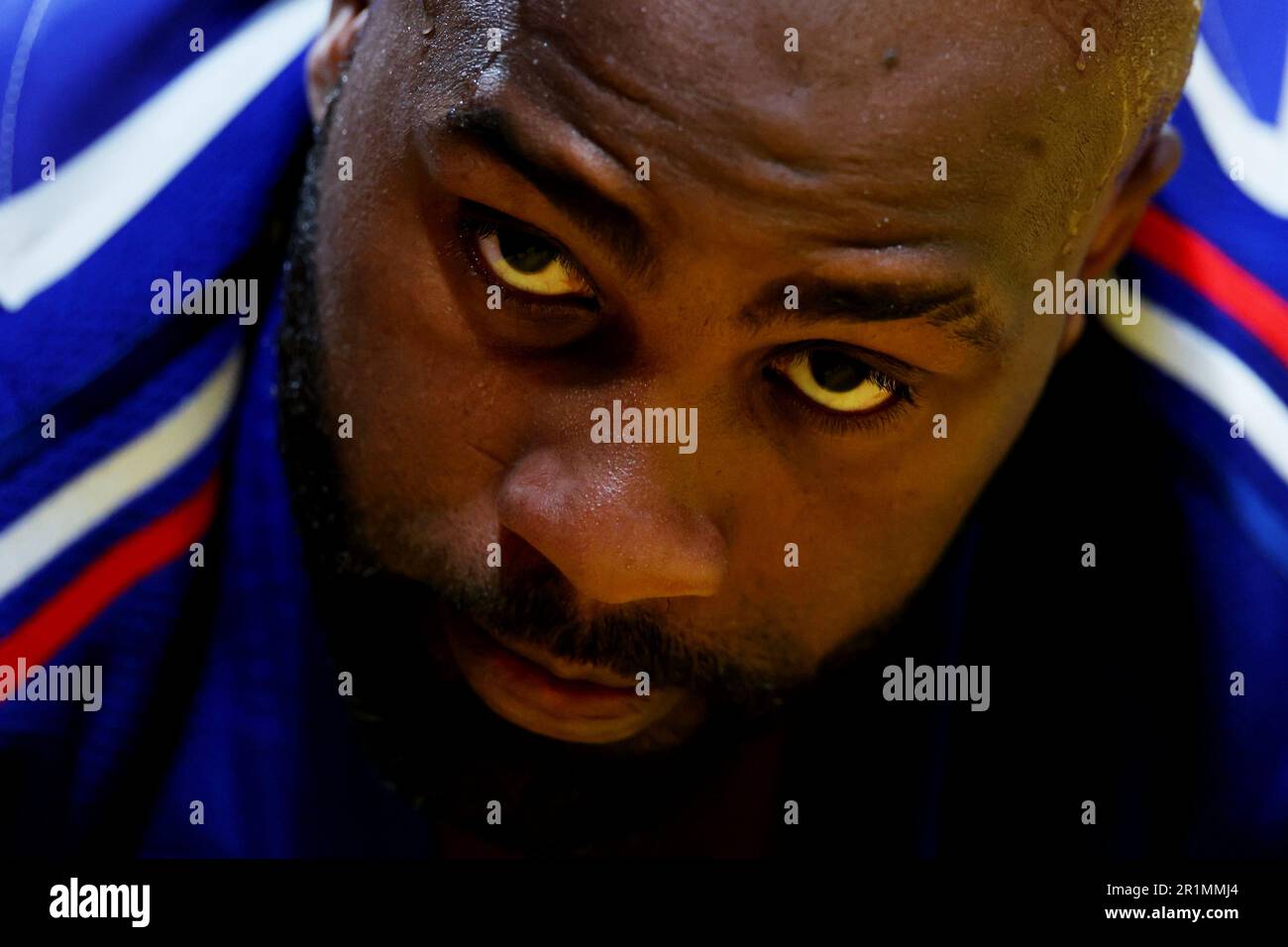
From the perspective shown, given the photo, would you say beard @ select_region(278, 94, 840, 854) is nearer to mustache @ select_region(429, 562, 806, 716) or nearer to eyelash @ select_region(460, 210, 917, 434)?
mustache @ select_region(429, 562, 806, 716)

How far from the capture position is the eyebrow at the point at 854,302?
0.77 meters

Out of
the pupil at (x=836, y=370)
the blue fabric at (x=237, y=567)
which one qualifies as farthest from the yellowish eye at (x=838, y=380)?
the blue fabric at (x=237, y=567)

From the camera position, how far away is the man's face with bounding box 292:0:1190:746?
749 millimetres

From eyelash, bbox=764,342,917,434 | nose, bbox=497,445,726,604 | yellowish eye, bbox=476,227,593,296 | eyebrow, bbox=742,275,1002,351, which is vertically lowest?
nose, bbox=497,445,726,604

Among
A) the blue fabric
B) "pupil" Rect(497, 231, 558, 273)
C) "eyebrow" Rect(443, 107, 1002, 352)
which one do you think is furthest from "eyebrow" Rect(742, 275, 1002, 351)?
the blue fabric

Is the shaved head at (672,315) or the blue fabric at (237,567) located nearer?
the shaved head at (672,315)

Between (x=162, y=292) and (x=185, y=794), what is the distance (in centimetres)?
29

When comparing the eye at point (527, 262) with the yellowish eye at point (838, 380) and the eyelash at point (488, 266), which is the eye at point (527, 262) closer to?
the eyelash at point (488, 266)

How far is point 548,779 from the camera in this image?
933mm

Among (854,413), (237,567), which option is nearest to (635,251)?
(854,413)

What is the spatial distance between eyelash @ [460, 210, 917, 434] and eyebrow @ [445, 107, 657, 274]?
3 cm

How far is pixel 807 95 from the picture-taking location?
0.74 meters

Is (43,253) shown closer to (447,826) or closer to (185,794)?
(185,794)

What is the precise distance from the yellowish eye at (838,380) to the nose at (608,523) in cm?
7
